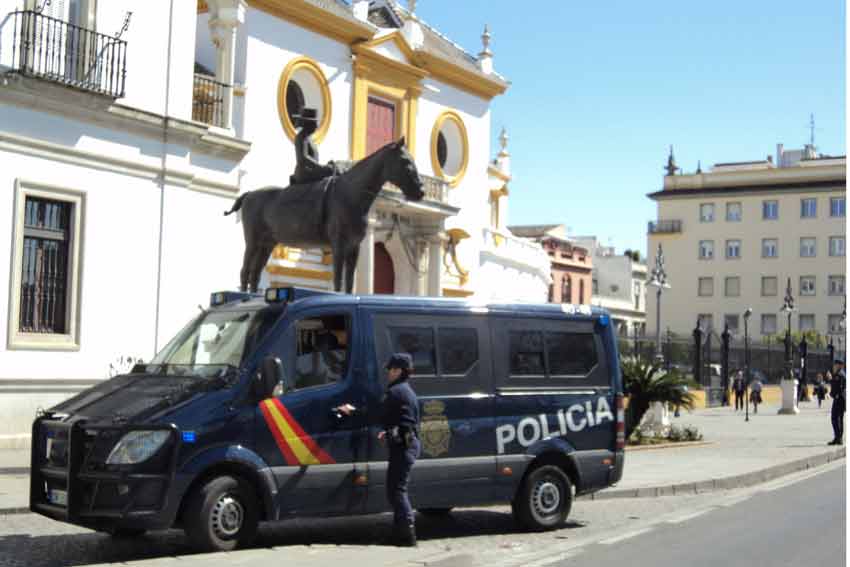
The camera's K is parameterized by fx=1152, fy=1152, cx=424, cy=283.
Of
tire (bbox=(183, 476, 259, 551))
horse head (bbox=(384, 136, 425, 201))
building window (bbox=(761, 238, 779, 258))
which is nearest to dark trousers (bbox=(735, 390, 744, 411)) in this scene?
horse head (bbox=(384, 136, 425, 201))

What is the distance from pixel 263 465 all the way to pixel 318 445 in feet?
1.94

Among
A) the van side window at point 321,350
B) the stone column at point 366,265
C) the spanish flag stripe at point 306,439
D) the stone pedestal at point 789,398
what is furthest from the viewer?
the stone pedestal at point 789,398

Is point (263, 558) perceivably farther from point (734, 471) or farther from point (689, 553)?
point (734, 471)

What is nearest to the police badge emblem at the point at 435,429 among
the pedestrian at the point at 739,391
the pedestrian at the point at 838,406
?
the pedestrian at the point at 838,406

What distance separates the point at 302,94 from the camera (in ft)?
103

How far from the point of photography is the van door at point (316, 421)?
9875mm

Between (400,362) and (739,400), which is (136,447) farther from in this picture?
(739,400)

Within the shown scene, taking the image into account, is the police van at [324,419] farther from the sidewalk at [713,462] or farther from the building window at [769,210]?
the building window at [769,210]

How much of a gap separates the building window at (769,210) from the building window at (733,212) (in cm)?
177

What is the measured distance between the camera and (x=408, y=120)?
3500cm

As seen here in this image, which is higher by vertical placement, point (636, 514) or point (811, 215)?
point (811, 215)

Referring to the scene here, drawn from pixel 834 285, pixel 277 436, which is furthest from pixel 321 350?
pixel 834 285

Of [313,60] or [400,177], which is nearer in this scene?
[400,177]

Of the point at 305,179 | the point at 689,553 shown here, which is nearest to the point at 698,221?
the point at 305,179
